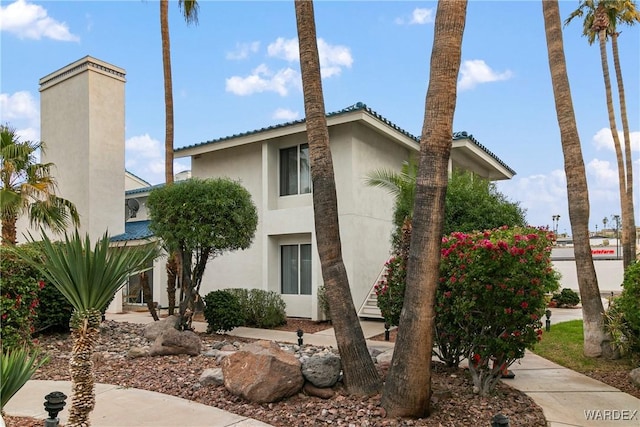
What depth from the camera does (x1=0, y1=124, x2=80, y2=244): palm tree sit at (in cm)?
1251

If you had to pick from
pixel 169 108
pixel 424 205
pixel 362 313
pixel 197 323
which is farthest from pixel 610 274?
pixel 424 205

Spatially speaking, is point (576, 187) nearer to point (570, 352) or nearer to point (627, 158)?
point (570, 352)

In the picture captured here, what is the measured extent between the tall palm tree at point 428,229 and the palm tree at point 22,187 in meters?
10.4

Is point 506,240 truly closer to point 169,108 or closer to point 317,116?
point 317,116

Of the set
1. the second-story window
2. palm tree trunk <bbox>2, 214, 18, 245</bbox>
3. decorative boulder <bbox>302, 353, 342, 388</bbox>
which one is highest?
the second-story window

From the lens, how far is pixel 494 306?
576 cm

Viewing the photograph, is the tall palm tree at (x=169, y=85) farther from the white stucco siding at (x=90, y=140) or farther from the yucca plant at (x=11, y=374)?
the yucca plant at (x=11, y=374)

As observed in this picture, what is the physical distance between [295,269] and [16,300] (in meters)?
8.66

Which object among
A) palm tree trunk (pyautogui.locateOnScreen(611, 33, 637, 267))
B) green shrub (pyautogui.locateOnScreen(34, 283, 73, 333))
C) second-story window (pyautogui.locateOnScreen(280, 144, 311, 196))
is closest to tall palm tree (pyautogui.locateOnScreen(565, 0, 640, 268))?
palm tree trunk (pyautogui.locateOnScreen(611, 33, 637, 267))

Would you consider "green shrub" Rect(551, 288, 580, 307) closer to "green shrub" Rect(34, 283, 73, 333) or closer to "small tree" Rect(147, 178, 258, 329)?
"small tree" Rect(147, 178, 258, 329)

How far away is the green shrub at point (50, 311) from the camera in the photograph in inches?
395

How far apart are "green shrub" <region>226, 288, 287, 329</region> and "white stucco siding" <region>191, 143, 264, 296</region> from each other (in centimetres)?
183

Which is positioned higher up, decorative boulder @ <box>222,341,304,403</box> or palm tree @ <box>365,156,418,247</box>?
palm tree @ <box>365,156,418,247</box>

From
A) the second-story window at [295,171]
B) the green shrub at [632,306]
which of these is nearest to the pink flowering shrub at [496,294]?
the green shrub at [632,306]
